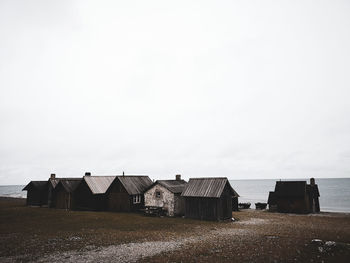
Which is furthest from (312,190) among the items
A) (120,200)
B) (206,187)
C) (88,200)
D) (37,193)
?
(37,193)

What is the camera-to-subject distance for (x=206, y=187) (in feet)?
114

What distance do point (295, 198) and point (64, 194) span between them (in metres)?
45.1

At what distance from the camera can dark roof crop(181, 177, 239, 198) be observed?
109ft

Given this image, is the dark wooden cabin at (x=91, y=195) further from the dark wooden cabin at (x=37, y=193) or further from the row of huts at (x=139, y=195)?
the dark wooden cabin at (x=37, y=193)

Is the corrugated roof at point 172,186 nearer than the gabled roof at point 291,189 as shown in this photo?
Yes

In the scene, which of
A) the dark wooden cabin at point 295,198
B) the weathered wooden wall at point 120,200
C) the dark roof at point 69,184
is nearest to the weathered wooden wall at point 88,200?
the weathered wooden wall at point 120,200

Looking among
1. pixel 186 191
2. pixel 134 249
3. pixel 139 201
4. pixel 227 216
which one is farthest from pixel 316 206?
pixel 134 249

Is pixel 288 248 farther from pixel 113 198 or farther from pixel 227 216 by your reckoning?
pixel 113 198

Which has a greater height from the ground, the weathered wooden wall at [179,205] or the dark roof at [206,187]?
the dark roof at [206,187]

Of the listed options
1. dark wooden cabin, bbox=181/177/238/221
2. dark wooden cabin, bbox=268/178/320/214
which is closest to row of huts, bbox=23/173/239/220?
dark wooden cabin, bbox=181/177/238/221

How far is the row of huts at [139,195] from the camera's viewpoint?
33562mm

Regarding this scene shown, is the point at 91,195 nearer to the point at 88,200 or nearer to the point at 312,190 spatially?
the point at 88,200

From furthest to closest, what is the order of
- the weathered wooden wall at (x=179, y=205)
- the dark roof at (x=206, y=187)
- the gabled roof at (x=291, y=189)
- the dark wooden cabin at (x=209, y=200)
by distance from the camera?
the gabled roof at (x=291, y=189), the weathered wooden wall at (x=179, y=205), the dark roof at (x=206, y=187), the dark wooden cabin at (x=209, y=200)

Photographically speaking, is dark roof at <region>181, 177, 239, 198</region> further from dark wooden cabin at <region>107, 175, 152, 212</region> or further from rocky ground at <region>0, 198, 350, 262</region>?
dark wooden cabin at <region>107, 175, 152, 212</region>
